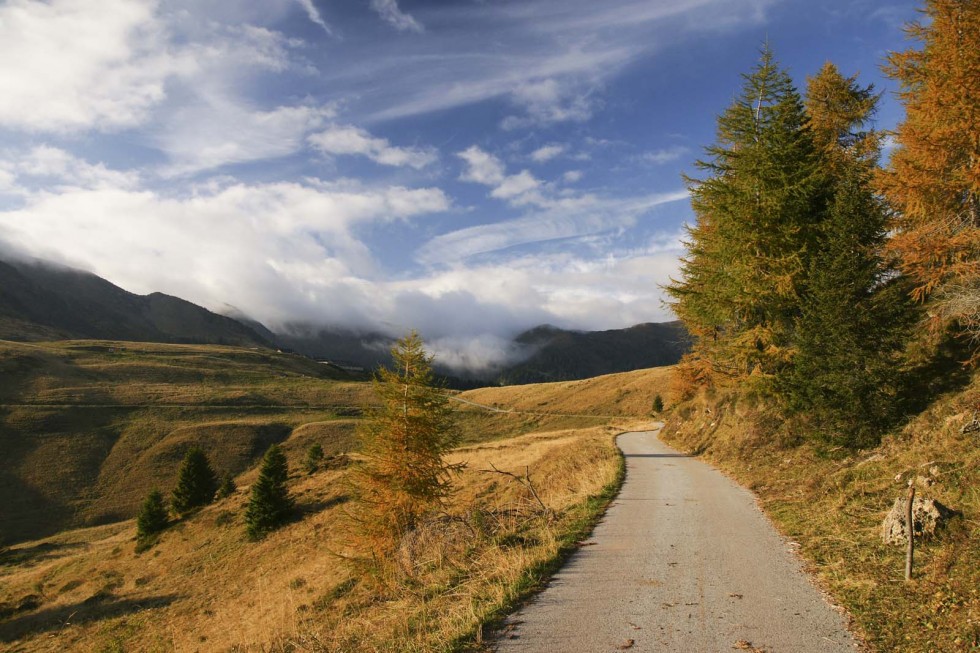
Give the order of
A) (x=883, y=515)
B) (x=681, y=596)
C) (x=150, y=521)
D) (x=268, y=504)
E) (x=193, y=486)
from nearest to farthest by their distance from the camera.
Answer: (x=681, y=596)
(x=883, y=515)
(x=268, y=504)
(x=150, y=521)
(x=193, y=486)

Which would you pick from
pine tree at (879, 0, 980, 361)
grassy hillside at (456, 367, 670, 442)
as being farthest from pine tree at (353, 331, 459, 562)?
grassy hillside at (456, 367, 670, 442)

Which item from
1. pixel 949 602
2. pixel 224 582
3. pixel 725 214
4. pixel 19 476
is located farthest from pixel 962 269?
pixel 19 476

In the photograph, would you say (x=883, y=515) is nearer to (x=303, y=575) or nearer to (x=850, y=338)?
(x=850, y=338)

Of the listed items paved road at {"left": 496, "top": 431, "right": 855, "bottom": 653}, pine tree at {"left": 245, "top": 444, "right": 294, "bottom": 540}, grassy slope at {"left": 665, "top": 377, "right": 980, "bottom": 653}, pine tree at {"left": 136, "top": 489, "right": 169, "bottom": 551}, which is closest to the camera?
paved road at {"left": 496, "top": 431, "right": 855, "bottom": 653}

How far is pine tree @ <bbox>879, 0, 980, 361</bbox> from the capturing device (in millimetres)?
12836

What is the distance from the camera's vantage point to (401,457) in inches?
776

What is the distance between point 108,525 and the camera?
50.3 metres

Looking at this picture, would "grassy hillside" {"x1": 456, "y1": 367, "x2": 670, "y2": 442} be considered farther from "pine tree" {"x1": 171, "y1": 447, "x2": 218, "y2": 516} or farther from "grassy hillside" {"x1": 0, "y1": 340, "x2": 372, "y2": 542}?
"pine tree" {"x1": 171, "y1": 447, "x2": 218, "y2": 516}

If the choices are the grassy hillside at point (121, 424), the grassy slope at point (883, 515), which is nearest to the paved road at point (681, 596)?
the grassy slope at point (883, 515)

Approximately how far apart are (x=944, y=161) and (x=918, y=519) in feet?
36.2

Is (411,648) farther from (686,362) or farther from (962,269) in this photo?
(686,362)

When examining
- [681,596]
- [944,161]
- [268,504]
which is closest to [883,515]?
[681,596]

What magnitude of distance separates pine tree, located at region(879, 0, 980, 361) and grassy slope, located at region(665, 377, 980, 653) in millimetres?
3069

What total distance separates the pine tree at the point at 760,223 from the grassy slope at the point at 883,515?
194 inches
